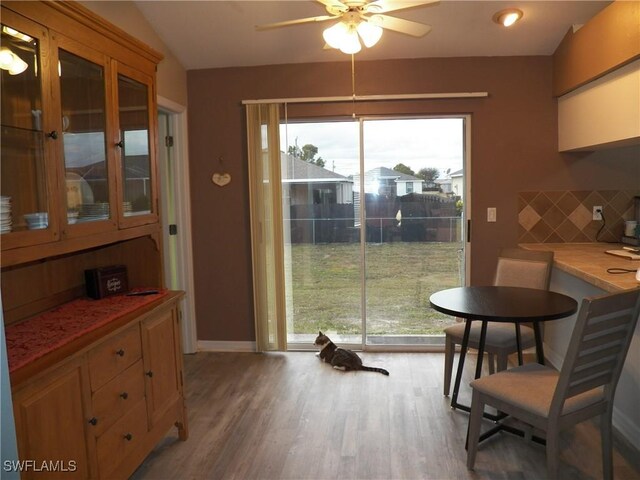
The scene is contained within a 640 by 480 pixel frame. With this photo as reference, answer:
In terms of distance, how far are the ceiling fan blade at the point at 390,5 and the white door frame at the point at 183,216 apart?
2186mm

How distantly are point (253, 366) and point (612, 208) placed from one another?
309 centimetres

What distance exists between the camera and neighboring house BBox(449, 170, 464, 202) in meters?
4.06

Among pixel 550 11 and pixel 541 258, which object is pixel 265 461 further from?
pixel 550 11

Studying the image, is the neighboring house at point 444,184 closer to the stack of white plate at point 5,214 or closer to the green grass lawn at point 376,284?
the green grass lawn at point 376,284

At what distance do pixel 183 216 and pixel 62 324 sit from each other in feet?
7.03

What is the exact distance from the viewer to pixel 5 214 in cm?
167

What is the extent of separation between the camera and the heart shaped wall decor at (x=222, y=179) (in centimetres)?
415

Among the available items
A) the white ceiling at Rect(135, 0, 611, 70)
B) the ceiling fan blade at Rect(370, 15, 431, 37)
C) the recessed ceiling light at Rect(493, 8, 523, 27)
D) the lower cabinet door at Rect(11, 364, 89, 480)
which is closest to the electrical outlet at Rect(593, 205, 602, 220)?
the white ceiling at Rect(135, 0, 611, 70)

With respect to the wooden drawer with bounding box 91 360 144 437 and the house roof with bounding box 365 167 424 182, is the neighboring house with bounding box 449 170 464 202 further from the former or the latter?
Result: the wooden drawer with bounding box 91 360 144 437

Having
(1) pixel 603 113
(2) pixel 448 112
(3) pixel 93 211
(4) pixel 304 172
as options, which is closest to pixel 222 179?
Answer: (4) pixel 304 172

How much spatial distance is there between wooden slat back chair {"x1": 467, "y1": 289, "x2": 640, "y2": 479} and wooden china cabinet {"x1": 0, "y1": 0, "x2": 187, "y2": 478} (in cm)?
159

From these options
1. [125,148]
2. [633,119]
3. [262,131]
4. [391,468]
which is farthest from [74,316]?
[633,119]

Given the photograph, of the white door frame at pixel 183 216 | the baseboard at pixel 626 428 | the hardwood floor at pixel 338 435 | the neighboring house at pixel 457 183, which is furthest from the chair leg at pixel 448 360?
the white door frame at pixel 183 216

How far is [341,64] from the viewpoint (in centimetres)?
397
